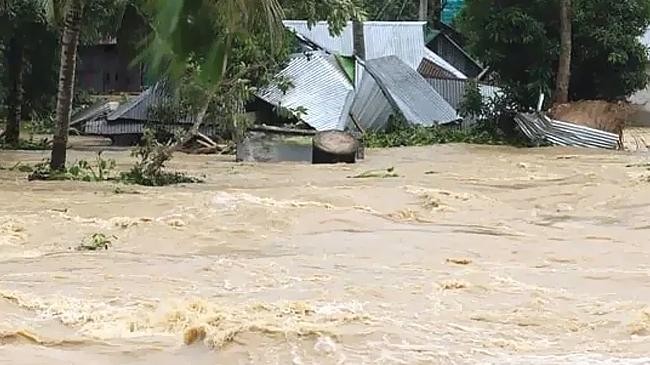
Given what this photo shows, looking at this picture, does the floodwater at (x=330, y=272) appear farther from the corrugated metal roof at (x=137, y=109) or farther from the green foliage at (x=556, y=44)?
the corrugated metal roof at (x=137, y=109)

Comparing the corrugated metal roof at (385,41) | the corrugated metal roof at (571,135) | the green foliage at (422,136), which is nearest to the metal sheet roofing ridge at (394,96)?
the green foliage at (422,136)

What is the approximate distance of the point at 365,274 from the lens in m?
7.11

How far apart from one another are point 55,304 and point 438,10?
37.4 m

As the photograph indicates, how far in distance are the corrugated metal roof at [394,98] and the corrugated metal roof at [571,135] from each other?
12.5ft

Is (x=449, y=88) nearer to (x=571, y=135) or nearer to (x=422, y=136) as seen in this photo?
(x=422, y=136)

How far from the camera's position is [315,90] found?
24.2 m

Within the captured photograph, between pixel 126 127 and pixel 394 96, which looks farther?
pixel 394 96

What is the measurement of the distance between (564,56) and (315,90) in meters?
5.84

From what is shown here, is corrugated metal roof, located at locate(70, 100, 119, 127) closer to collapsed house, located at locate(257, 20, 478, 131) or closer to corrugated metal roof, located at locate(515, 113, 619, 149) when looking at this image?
collapsed house, located at locate(257, 20, 478, 131)

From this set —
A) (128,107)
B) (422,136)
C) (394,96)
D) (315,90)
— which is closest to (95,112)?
(128,107)

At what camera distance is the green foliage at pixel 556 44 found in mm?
23594

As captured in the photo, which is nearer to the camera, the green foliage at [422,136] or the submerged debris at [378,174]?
the submerged debris at [378,174]

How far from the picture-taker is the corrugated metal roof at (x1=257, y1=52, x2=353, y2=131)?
76.8ft

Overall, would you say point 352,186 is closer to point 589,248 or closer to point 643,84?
point 589,248
